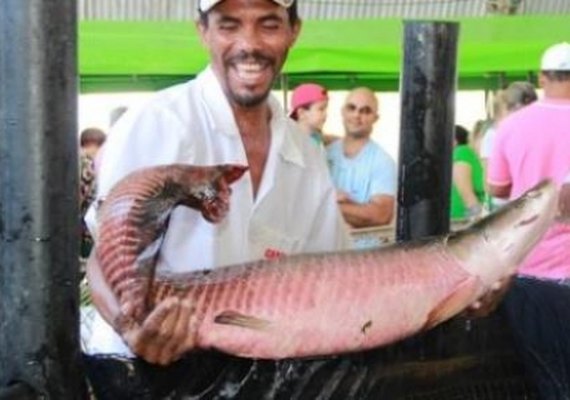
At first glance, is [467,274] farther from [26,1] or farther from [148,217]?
[26,1]

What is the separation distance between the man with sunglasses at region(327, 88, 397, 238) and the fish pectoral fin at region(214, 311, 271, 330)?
12.7ft

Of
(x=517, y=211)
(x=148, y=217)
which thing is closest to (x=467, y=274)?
(x=517, y=211)

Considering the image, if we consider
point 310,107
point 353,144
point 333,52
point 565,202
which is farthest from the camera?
point 333,52

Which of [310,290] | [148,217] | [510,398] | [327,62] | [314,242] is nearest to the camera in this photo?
[148,217]

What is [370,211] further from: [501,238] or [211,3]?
[501,238]

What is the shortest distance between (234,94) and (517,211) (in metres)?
0.74

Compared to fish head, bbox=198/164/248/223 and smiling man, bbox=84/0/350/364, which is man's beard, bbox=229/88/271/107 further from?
fish head, bbox=198/164/248/223

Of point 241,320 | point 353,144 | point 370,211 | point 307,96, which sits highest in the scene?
point 307,96

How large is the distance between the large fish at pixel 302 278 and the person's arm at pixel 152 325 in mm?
16

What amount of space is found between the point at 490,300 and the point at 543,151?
3155 millimetres

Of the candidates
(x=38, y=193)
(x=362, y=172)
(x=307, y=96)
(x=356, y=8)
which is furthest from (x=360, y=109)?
(x=356, y=8)

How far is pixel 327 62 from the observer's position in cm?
1086

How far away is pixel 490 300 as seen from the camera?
1913 mm

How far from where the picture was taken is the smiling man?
7.03 ft
